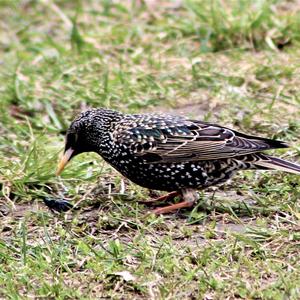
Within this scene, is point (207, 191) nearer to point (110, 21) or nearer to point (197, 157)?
point (197, 157)

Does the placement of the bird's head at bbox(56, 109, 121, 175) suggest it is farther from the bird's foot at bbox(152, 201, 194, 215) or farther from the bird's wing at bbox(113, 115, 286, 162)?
the bird's foot at bbox(152, 201, 194, 215)

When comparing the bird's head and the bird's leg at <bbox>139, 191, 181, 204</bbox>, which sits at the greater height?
the bird's head

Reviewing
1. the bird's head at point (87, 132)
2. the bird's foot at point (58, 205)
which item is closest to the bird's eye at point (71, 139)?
the bird's head at point (87, 132)

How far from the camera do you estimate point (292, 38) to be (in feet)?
31.0

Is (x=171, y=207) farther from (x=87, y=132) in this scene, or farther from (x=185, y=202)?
(x=87, y=132)

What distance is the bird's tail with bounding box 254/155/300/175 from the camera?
646 centimetres

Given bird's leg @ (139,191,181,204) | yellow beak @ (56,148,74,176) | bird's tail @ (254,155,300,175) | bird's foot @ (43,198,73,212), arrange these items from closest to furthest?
bird's tail @ (254,155,300,175) → bird's foot @ (43,198,73,212) → bird's leg @ (139,191,181,204) → yellow beak @ (56,148,74,176)

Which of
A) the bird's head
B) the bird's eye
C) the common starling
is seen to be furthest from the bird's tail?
the bird's eye

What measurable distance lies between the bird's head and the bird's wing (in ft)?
0.46

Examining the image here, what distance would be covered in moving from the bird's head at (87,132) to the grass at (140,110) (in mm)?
192

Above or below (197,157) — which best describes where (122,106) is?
below

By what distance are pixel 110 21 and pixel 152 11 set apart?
493mm

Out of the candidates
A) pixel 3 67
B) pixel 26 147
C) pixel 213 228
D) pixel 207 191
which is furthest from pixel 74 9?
pixel 213 228

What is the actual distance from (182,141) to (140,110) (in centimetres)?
192
